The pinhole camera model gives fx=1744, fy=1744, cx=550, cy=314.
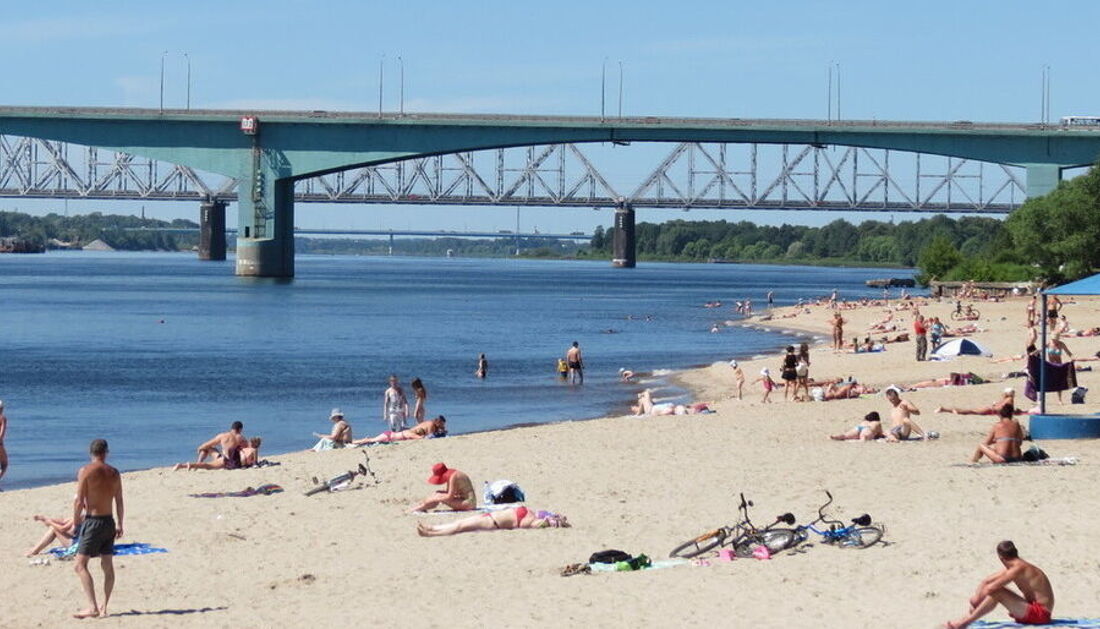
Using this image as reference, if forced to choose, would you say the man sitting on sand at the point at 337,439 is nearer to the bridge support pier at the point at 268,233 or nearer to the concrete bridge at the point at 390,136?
the concrete bridge at the point at 390,136

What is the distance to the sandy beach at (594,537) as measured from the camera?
43.6ft

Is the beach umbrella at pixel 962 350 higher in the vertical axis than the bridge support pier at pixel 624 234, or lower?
lower

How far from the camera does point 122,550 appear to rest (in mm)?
16188

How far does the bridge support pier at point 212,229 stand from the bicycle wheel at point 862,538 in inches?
6502

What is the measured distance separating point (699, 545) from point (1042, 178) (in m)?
83.4

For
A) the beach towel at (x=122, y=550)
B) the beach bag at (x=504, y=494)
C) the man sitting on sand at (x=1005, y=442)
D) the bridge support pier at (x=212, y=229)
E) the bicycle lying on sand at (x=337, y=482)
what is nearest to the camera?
the beach towel at (x=122, y=550)

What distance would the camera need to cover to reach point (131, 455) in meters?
26.4

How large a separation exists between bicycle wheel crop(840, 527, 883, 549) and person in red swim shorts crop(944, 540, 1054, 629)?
2.71m

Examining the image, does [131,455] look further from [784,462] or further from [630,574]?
[630,574]

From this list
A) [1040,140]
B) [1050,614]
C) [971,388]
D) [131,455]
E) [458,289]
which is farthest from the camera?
[458,289]

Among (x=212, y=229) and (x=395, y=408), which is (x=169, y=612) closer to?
(x=395, y=408)

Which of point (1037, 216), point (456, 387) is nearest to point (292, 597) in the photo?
point (456, 387)

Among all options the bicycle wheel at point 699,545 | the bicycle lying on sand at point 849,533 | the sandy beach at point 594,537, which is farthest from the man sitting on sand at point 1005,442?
the bicycle wheel at point 699,545

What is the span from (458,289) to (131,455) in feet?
320
